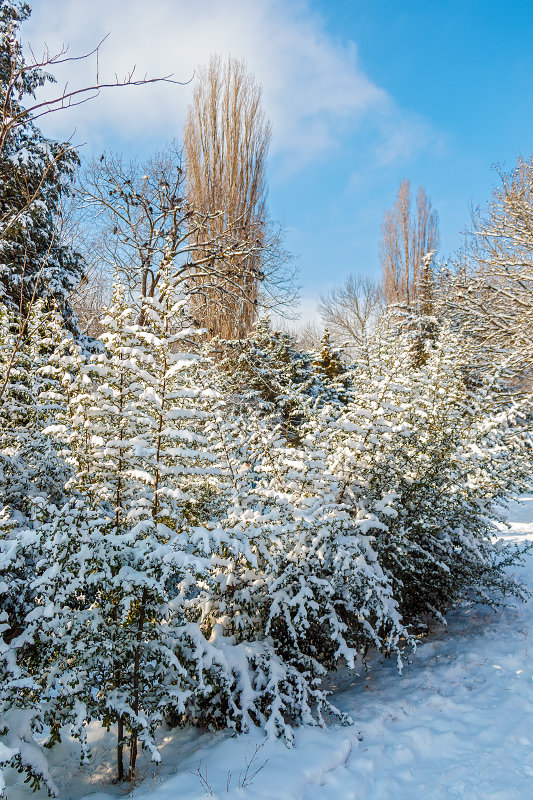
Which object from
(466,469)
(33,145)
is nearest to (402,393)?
(466,469)

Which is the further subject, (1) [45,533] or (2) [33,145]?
(2) [33,145]

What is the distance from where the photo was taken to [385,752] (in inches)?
107

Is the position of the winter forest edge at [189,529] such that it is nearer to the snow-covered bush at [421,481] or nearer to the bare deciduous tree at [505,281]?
the snow-covered bush at [421,481]

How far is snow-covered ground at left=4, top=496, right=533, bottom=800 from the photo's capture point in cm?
234

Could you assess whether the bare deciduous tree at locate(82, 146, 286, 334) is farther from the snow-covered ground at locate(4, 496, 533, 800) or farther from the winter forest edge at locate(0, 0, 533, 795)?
the snow-covered ground at locate(4, 496, 533, 800)

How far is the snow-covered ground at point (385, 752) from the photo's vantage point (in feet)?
7.68

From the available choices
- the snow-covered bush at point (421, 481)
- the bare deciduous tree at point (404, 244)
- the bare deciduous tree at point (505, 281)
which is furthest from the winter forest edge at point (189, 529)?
the bare deciduous tree at point (404, 244)

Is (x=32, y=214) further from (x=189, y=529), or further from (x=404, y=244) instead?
(x=404, y=244)

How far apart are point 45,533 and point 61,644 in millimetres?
589

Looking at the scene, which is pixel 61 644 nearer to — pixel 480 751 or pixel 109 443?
pixel 109 443

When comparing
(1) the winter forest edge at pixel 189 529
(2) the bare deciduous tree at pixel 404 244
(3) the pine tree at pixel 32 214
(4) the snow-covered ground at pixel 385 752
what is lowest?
(4) the snow-covered ground at pixel 385 752


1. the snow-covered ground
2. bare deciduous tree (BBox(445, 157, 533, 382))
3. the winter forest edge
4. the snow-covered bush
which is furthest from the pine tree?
bare deciduous tree (BBox(445, 157, 533, 382))

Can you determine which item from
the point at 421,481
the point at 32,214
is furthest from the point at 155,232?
the point at 421,481

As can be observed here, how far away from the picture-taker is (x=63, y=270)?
7137mm
